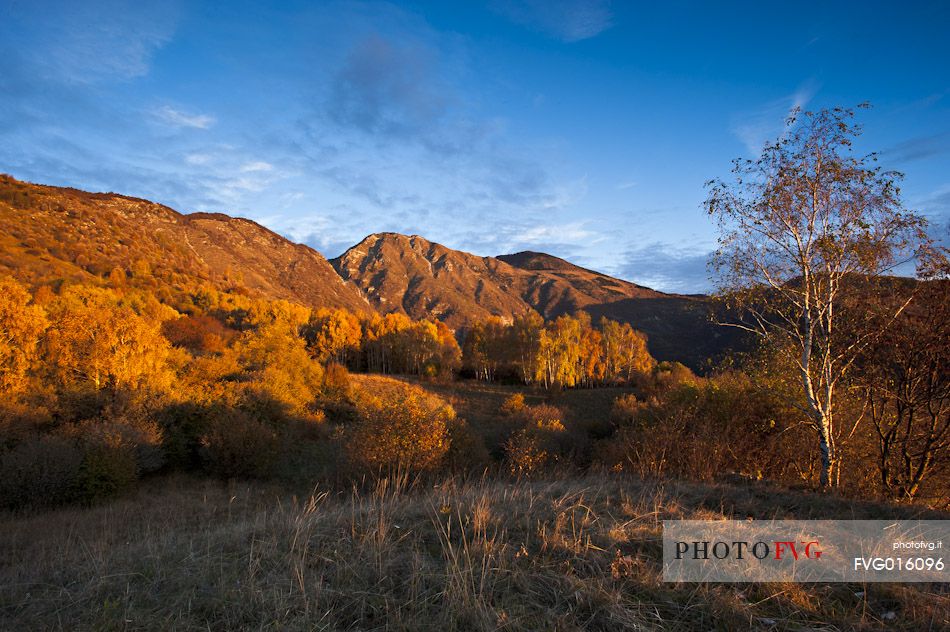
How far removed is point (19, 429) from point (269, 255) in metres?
133

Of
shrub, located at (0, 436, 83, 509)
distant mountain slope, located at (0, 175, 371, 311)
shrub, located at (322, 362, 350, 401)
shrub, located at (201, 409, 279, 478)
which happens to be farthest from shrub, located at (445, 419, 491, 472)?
distant mountain slope, located at (0, 175, 371, 311)

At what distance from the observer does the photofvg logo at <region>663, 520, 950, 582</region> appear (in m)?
3.69

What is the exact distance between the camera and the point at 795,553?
4.23 m

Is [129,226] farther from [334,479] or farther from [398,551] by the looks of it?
[398,551]

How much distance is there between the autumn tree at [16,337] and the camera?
59.3 feet

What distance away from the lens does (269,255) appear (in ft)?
449

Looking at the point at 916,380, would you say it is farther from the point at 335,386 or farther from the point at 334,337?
the point at 334,337

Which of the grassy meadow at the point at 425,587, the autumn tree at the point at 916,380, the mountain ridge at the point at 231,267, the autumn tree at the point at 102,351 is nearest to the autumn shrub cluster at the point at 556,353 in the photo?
the mountain ridge at the point at 231,267

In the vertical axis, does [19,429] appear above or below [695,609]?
below

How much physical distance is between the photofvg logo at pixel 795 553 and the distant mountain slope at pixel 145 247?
183 ft

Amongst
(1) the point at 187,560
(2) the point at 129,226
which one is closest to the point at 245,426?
(1) the point at 187,560

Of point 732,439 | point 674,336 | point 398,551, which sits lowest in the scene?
point 732,439

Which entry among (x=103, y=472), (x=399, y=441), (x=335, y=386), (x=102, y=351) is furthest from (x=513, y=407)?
(x=102, y=351)

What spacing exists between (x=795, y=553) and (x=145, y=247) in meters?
104
